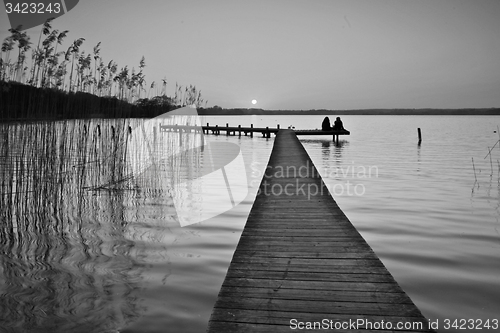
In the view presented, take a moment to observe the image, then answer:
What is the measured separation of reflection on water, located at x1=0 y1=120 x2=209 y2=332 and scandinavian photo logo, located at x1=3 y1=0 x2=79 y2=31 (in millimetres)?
1461

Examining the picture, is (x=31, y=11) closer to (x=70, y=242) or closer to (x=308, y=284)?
(x=70, y=242)

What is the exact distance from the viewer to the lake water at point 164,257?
3.58m

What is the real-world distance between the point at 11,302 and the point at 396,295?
3389 millimetres

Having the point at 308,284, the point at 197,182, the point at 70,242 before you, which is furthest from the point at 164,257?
the point at 197,182

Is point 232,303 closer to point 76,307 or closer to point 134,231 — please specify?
point 76,307

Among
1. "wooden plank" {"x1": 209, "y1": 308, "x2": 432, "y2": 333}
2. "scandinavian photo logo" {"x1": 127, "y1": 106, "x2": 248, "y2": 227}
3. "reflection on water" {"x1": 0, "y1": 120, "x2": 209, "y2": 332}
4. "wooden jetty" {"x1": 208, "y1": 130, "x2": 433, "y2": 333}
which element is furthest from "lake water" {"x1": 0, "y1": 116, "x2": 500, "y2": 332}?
"wooden plank" {"x1": 209, "y1": 308, "x2": 432, "y2": 333}

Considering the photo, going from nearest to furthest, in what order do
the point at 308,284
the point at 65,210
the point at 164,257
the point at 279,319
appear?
the point at 279,319 < the point at 308,284 < the point at 164,257 < the point at 65,210

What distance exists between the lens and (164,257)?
5090 mm

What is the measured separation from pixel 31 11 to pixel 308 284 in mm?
5583

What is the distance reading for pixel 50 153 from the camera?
241 inches

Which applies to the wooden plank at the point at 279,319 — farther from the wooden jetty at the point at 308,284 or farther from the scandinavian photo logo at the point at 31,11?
the scandinavian photo logo at the point at 31,11

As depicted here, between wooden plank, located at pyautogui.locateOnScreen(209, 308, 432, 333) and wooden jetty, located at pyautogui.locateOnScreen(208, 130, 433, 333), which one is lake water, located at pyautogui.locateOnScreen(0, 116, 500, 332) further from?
wooden plank, located at pyautogui.locateOnScreen(209, 308, 432, 333)

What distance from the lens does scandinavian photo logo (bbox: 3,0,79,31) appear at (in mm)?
5703

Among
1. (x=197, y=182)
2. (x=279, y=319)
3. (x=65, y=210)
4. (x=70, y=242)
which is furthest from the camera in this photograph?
(x=197, y=182)
